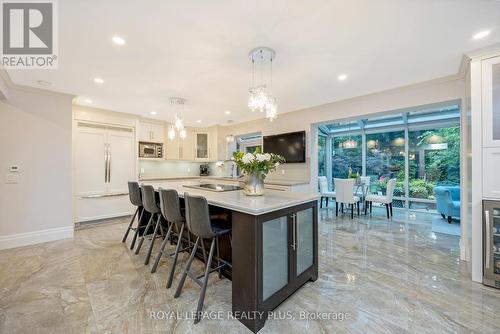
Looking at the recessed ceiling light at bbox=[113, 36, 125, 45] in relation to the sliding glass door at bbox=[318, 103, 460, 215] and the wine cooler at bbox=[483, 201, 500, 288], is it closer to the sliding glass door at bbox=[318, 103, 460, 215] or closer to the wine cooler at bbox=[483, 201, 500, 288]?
the wine cooler at bbox=[483, 201, 500, 288]

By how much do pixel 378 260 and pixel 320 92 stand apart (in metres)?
2.80

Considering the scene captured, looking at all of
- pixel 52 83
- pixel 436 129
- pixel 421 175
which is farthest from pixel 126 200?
pixel 436 129

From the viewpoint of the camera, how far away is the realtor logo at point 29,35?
5.82 ft

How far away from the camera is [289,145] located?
5.03 metres

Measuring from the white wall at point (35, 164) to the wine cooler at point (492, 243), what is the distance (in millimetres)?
5946

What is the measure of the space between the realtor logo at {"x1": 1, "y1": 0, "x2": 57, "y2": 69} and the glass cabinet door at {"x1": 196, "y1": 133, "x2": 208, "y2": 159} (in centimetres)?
418

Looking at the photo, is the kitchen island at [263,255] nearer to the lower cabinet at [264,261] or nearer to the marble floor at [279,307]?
the lower cabinet at [264,261]

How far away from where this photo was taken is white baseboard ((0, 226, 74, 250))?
3256 mm

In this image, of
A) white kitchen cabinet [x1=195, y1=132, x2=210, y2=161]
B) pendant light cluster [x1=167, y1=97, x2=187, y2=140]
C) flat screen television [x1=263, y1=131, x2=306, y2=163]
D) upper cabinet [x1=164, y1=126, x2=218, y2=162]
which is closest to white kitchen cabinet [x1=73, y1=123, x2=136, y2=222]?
pendant light cluster [x1=167, y1=97, x2=187, y2=140]

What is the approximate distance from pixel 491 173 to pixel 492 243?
28.7 inches

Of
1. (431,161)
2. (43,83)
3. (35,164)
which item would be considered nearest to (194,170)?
(35,164)

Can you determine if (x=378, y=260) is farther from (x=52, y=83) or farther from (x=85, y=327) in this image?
(x=52, y=83)

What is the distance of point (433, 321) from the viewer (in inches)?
67.1

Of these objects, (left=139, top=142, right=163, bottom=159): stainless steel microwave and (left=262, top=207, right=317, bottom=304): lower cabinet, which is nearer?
(left=262, top=207, right=317, bottom=304): lower cabinet
